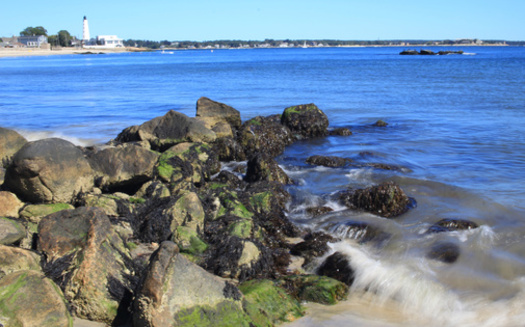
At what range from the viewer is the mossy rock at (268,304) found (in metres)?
4.62

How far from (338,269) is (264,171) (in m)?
3.76

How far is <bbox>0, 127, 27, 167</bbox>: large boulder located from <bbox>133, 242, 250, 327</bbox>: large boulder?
558 centimetres

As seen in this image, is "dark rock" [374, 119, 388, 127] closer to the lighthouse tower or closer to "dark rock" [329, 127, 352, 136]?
"dark rock" [329, 127, 352, 136]

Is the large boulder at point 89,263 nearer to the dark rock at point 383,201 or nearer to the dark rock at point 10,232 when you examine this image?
the dark rock at point 10,232

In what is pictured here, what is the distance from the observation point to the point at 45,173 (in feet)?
22.4

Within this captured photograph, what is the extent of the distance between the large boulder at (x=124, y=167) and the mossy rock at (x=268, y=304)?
12.3 ft

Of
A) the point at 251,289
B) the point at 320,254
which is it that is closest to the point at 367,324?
the point at 251,289

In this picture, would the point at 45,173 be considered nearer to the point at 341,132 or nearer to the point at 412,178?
the point at 412,178

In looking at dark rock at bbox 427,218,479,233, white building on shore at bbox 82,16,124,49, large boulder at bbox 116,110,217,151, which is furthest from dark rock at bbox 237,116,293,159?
white building on shore at bbox 82,16,124,49

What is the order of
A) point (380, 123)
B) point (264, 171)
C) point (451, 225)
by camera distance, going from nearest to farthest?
point (451, 225), point (264, 171), point (380, 123)

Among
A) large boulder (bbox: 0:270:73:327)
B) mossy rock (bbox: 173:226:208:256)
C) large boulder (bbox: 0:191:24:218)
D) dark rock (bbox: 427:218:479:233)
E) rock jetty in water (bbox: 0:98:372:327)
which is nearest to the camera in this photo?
large boulder (bbox: 0:270:73:327)

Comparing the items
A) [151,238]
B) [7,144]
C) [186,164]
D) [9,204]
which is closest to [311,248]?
[151,238]

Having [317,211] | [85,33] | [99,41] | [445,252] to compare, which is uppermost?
[85,33]

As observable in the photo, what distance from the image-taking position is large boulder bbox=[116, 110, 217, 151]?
33.9 ft
